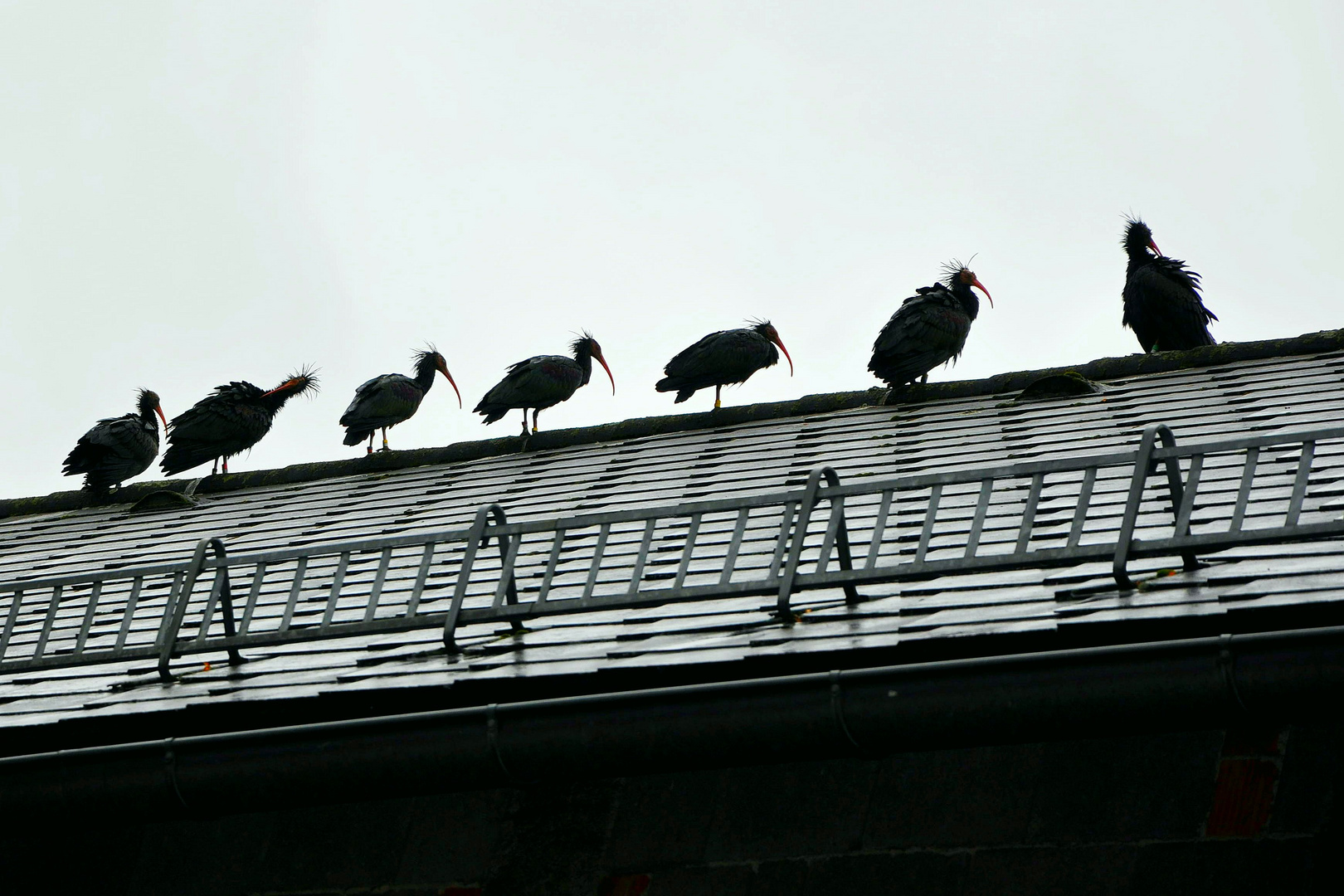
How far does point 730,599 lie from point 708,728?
3.85 feet

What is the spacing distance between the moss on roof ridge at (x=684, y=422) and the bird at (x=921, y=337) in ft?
1.44

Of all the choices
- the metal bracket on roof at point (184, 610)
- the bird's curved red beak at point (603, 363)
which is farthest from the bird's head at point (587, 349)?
the metal bracket on roof at point (184, 610)

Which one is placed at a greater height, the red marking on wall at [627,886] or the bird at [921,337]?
the bird at [921,337]

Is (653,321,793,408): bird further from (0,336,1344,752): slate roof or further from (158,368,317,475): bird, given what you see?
(158,368,317,475): bird

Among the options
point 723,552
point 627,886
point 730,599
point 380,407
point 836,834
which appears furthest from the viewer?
point 380,407

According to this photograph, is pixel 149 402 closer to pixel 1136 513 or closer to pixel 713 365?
pixel 713 365

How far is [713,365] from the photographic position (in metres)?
11.7

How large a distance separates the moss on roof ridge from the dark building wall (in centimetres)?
522

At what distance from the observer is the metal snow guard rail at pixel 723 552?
429cm

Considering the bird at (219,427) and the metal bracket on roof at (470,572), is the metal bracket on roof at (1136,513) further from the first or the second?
the bird at (219,427)

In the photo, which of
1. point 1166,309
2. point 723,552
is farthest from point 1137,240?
point 723,552

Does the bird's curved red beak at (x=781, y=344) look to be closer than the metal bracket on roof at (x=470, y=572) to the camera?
No

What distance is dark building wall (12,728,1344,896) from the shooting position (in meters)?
3.99

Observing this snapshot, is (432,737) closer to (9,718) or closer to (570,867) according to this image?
(570,867)
